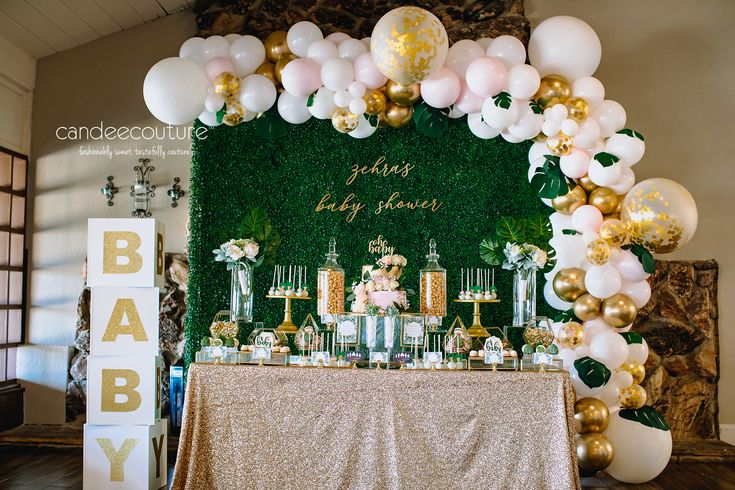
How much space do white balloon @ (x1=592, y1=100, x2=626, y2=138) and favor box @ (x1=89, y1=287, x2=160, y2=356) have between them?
302 cm

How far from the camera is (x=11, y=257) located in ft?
17.4

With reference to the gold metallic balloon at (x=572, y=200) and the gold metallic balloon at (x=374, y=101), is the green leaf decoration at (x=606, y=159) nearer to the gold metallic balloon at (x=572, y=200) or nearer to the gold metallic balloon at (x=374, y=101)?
the gold metallic balloon at (x=572, y=200)

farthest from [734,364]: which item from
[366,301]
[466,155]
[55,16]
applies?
[55,16]

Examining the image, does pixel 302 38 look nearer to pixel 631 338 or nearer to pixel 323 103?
pixel 323 103

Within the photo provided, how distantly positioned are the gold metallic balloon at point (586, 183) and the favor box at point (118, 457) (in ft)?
10.2

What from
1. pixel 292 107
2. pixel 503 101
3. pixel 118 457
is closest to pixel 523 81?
pixel 503 101

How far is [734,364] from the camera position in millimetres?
4988

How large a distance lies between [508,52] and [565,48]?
362mm

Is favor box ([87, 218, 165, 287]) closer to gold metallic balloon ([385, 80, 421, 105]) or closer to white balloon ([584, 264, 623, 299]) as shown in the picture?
gold metallic balloon ([385, 80, 421, 105])

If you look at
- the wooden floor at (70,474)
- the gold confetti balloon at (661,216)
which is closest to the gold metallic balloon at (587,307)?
the gold confetti balloon at (661,216)

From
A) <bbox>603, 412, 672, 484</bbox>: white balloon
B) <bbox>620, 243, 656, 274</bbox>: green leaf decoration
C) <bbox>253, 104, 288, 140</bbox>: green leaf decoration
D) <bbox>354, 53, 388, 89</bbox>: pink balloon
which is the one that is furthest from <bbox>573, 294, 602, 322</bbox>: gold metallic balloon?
<bbox>253, 104, 288, 140</bbox>: green leaf decoration

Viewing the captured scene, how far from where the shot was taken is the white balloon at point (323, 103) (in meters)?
4.32

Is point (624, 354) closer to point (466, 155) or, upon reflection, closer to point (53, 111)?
point (466, 155)

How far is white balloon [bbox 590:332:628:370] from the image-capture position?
4090 mm
